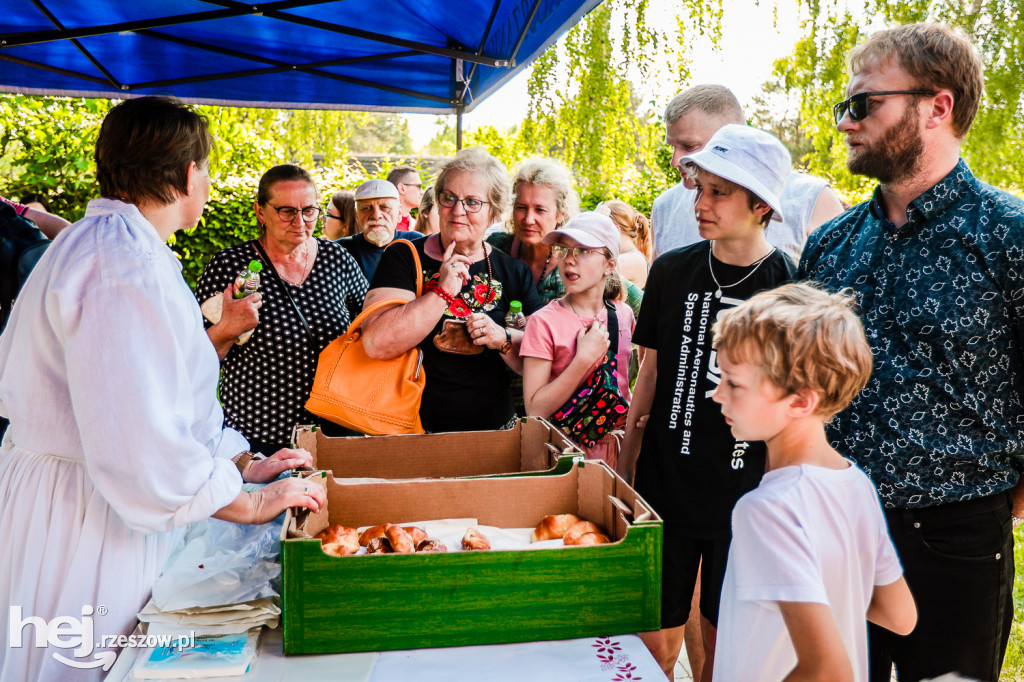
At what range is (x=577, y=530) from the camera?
5.24 feet

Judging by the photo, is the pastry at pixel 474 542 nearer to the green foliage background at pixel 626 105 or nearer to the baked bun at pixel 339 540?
the baked bun at pixel 339 540

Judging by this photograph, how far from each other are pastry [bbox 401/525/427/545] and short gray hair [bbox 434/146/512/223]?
1299mm

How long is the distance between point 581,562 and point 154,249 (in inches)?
39.5

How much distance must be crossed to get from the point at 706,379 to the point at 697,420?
0.11 metres

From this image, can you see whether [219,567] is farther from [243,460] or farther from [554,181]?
[554,181]

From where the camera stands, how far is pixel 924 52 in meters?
1.65

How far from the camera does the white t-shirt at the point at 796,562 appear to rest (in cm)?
114

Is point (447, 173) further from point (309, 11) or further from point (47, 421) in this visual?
point (47, 421)

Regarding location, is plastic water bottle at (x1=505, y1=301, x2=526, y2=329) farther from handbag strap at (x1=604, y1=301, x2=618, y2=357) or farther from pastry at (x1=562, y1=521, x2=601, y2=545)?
pastry at (x1=562, y1=521, x2=601, y2=545)

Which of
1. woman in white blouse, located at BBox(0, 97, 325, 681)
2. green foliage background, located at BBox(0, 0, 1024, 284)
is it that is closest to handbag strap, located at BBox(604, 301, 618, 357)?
woman in white blouse, located at BBox(0, 97, 325, 681)

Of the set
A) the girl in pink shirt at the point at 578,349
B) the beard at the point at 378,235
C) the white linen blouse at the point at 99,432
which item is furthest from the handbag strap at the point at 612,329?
the beard at the point at 378,235

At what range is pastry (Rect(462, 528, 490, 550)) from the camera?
151 centimetres

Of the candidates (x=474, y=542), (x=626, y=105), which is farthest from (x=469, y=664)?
(x=626, y=105)

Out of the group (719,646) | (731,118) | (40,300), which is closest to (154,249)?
(40,300)
